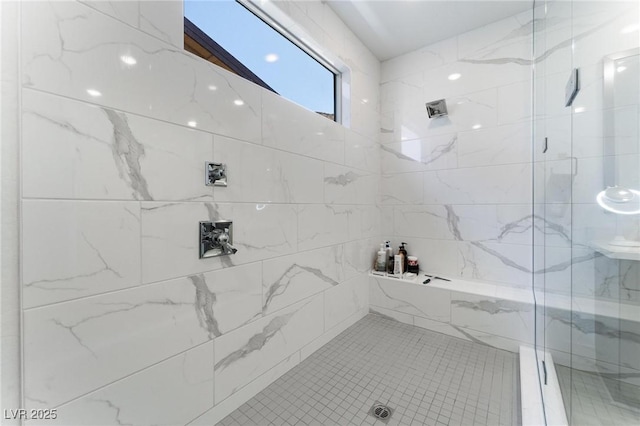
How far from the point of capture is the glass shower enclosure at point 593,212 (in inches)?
40.5

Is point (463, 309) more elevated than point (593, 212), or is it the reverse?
point (593, 212)

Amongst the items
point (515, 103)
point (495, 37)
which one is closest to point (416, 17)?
point (495, 37)

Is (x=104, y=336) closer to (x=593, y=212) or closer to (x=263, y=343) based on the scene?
(x=263, y=343)

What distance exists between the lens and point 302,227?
61.3 inches

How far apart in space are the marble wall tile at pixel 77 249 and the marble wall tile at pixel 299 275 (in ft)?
2.01

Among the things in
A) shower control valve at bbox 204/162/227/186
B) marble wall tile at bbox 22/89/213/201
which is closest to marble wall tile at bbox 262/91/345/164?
shower control valve at bbox 204/162/227/186

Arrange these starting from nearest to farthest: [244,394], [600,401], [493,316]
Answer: [600,401] < [244,394] < [493,316]

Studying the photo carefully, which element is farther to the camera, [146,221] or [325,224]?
[325,224]

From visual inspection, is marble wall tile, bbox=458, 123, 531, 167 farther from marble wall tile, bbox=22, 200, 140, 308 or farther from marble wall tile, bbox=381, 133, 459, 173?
marble wall tile, bbox=22, 200, 140, 308

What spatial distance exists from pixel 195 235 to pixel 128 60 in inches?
25.4

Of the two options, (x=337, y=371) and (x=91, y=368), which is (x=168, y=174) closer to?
(x=91, y=368)

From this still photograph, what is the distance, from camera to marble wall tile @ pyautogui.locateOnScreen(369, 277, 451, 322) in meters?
1.88

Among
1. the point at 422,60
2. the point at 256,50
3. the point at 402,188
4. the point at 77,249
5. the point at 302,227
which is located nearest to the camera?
the point at 77,249

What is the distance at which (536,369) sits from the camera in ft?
4.69
